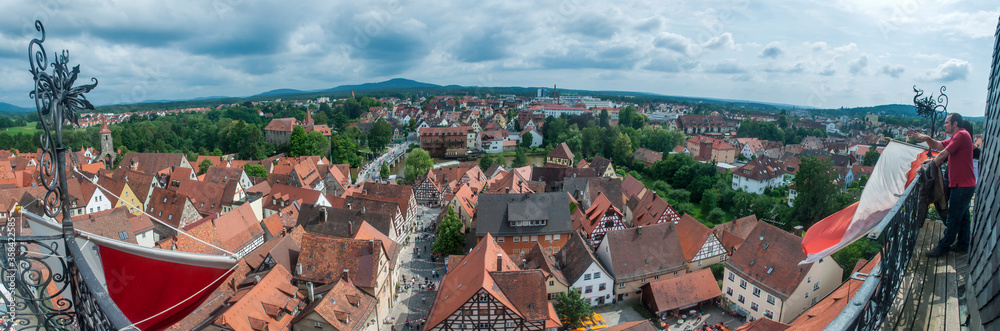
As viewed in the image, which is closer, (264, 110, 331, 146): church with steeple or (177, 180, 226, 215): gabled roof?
(177, 180, 226, 215): gabled roof

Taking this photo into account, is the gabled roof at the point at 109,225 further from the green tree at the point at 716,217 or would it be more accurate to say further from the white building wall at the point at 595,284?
the green tree at the point at 716,217

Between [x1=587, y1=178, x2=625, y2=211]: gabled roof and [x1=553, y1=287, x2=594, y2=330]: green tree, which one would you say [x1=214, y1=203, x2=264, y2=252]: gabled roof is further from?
[x1=587, y1=178, x2=625, y2=211]: gabled roof

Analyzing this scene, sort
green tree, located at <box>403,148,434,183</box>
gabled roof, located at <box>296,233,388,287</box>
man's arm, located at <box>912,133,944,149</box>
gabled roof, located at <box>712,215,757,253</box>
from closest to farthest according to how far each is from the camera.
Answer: man's arm, located at <box>912,133,944,149</box> < gabled roof, located at <box>296,233,388,287</box> < gabled roof, located at <box>712,215,757,253</box> < green tree, located at <box>403,148,434,183</box>

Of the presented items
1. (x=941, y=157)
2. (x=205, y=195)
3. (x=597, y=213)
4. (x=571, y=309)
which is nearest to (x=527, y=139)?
(x=597, y=213)

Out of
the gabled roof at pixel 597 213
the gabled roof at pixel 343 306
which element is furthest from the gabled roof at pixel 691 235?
the gabled roof at pixel 343 306

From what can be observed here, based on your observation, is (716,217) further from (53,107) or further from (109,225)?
(53,107)

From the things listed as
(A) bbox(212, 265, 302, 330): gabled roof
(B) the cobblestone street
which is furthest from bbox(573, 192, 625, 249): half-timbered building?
(A) bbox(212, 265, 302, 330): gabled roof
